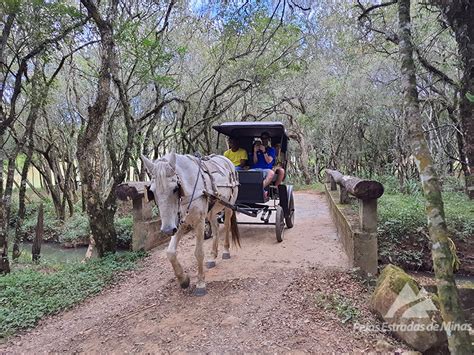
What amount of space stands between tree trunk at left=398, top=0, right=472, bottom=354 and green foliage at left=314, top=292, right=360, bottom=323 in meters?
1.42

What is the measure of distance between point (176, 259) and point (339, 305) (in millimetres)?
2119

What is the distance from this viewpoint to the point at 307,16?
40.7 ft

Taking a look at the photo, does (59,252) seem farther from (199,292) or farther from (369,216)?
(369,216)

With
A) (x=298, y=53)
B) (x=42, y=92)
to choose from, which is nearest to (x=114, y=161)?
(x=42, y=92)

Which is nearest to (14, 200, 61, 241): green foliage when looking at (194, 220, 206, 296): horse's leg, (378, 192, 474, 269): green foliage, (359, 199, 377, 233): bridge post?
(194, 220, 206, 296): horse's leg

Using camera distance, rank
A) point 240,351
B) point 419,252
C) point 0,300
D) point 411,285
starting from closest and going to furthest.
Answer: point 240,351 → point 411,285 → point 0,300 → point 419,252

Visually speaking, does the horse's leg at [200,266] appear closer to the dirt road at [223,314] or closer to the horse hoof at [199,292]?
the horse hoof at [199,292]

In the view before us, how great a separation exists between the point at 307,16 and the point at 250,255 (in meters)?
10.0

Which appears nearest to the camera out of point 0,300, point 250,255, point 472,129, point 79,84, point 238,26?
point 0,300

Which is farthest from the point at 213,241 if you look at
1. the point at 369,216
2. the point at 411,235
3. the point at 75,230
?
the point at 75,230

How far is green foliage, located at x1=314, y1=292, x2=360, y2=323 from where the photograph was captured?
3844mm

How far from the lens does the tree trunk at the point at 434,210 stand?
8.18 ft

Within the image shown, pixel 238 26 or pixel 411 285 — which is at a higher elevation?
pixel 238 26

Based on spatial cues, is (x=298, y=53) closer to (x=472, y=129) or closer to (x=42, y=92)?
(x=472, y=129)
